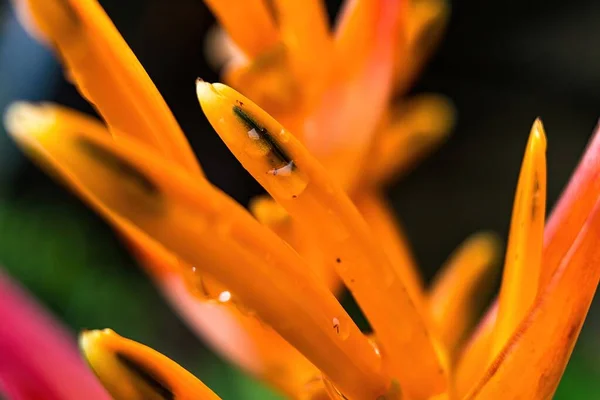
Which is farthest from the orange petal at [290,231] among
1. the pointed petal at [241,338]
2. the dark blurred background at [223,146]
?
the dark blurred background at [223,146]

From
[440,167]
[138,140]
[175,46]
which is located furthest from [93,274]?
[138,140]

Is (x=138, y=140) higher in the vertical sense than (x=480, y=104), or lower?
lower

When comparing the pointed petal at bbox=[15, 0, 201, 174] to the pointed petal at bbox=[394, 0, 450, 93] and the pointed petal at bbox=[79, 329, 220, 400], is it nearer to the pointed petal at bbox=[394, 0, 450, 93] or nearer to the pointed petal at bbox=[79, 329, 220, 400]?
the pointed petal at bbox=[79, 329, 220, 400]

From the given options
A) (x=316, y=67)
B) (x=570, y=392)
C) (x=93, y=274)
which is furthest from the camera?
(x=93, y=274)

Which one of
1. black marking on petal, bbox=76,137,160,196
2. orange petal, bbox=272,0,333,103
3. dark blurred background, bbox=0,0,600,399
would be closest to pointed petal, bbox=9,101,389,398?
black marking on petal, bbox=76,137,160,196

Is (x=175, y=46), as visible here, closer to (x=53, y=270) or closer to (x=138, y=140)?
(x=53, y=270)

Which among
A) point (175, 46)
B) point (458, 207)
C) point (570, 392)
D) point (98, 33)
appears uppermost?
point (175, 46)

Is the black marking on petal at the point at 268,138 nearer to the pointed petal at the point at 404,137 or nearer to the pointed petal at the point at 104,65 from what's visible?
the pointed petal at the point at 104,65

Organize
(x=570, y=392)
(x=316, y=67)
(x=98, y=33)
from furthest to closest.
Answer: (x=570, y=392) → (x=316, y=67) → (x=98, y=33)
